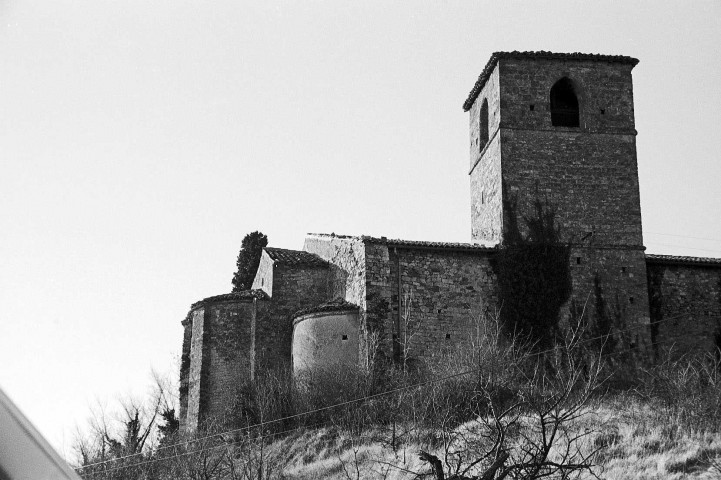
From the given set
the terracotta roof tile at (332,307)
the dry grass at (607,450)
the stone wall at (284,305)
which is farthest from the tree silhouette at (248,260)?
the dry grass at (607,450)

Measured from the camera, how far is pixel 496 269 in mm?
23719

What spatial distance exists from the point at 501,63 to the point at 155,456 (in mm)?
13955

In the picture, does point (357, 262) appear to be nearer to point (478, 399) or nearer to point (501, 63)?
point (478, 399)

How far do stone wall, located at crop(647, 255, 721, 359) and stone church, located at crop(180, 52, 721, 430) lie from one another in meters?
0.03

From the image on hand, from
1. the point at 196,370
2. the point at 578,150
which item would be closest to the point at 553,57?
the point at 578,150

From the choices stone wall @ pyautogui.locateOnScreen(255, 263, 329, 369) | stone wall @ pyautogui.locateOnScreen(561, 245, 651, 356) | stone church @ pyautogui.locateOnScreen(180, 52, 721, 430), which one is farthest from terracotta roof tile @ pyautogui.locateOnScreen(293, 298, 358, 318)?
stone wall @ pyautogui.locateOnScreen(561, 245, 651, 356)

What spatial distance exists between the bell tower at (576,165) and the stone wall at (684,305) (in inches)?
22.9

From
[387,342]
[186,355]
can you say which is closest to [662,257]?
[387,342]

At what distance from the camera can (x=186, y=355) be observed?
83.1 feet

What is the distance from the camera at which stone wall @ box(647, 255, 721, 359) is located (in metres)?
24.2

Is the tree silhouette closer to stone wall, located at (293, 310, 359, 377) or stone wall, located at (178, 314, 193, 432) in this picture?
stone wall, located at (178, 314, 193, 432)

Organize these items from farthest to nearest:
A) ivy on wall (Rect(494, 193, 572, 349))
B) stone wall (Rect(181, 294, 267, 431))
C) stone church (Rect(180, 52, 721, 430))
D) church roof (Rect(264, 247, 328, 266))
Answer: church roof (Rect(264, 247, 328, 266)), stone wall (Rect(181, 294, 267, 431)), ivy on wall (Rect(494, 193, 572, 349)), stone church (Rect(180, 52, 721, 430))

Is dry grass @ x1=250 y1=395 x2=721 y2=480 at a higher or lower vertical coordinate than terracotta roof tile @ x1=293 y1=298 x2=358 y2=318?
lower

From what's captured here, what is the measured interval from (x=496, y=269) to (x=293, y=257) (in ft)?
18.3
